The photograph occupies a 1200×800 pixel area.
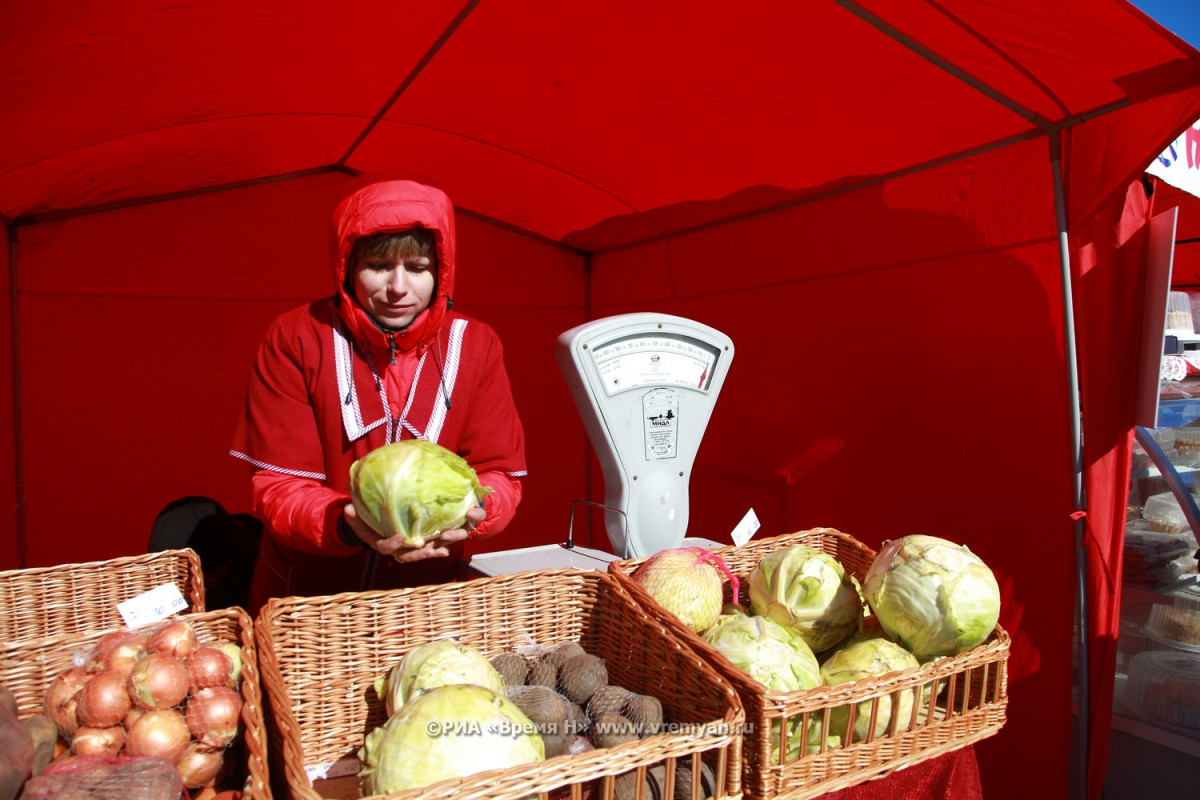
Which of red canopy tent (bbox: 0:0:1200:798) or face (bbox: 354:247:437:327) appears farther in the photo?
red canopy tent (bbox: 0:0:1200:798)

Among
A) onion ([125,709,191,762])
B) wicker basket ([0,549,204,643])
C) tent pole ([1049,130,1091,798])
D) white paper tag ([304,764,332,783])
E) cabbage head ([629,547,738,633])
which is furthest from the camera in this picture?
tent pole ([1049,130,1091,798])

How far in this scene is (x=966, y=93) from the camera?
87.6 inches

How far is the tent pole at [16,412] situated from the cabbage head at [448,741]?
148 inches

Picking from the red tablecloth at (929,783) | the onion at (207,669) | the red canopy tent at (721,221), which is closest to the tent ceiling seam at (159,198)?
the red canopy tent at (721,221)

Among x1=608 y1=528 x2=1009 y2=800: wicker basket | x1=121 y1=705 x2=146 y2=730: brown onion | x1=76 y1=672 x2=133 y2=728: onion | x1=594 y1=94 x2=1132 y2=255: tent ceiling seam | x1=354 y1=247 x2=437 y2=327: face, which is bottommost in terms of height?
x1=608 y1=528 x2=1009 y2=800: wicker basket

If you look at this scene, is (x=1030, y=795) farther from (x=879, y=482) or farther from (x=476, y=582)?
(x=476, y=582)

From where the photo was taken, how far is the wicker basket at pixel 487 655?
0.91m

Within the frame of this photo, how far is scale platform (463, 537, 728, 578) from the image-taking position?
1.96 m

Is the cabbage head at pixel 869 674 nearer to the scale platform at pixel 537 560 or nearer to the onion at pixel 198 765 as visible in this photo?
the scale platform at pixel 537 560

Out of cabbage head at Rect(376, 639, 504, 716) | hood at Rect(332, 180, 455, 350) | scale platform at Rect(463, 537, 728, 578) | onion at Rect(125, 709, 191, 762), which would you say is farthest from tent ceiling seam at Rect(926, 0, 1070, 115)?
onion at Rect(125, 709, 191, 762)

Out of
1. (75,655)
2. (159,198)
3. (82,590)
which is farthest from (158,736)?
(159,198)

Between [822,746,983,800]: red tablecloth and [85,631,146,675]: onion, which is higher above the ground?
[85,631,146,675]: onion

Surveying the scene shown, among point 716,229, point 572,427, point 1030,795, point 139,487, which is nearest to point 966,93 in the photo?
point 716,229

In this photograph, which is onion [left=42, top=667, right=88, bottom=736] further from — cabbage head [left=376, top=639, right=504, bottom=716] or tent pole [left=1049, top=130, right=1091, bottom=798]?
tent pole [left=1049, top=130, right=1091, bottom=798]
